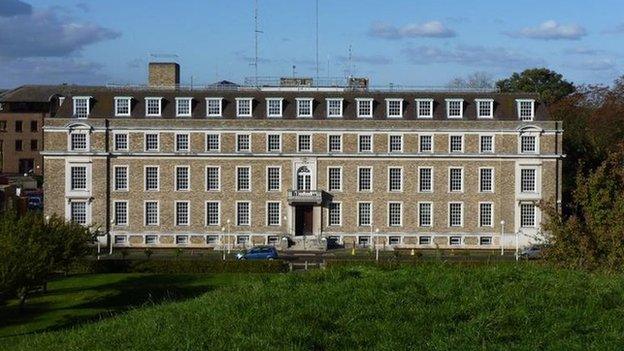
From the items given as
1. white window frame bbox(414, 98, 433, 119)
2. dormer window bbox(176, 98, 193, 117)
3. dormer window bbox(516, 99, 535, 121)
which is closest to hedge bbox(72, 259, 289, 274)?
dormer window bbox(176, 98, 193, 117)

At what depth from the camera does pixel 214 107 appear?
7119 centimetres

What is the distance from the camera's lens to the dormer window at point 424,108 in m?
70.7

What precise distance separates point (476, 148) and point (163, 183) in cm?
2248

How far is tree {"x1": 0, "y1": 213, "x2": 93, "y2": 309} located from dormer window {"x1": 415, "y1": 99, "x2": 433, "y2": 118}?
29027mm

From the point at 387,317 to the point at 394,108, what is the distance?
53.7 metres

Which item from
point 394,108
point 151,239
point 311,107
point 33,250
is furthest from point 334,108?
point 33,250

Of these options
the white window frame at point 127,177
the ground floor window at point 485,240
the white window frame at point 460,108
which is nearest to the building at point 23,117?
the white window frame at point 127,177

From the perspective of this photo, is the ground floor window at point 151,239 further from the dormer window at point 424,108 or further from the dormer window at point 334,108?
the dormer window at point 424,108

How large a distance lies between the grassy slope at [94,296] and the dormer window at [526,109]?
2830cm

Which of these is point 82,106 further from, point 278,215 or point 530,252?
point 530,252

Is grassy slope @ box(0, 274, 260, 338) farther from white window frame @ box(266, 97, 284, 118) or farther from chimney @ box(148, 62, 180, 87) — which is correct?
chimney @ box(148, 62, 180, 87)

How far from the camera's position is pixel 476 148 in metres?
70.1

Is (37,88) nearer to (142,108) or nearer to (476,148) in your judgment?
(142,108)

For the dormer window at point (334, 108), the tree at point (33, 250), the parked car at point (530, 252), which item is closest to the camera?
the tree at point (33, 250)
